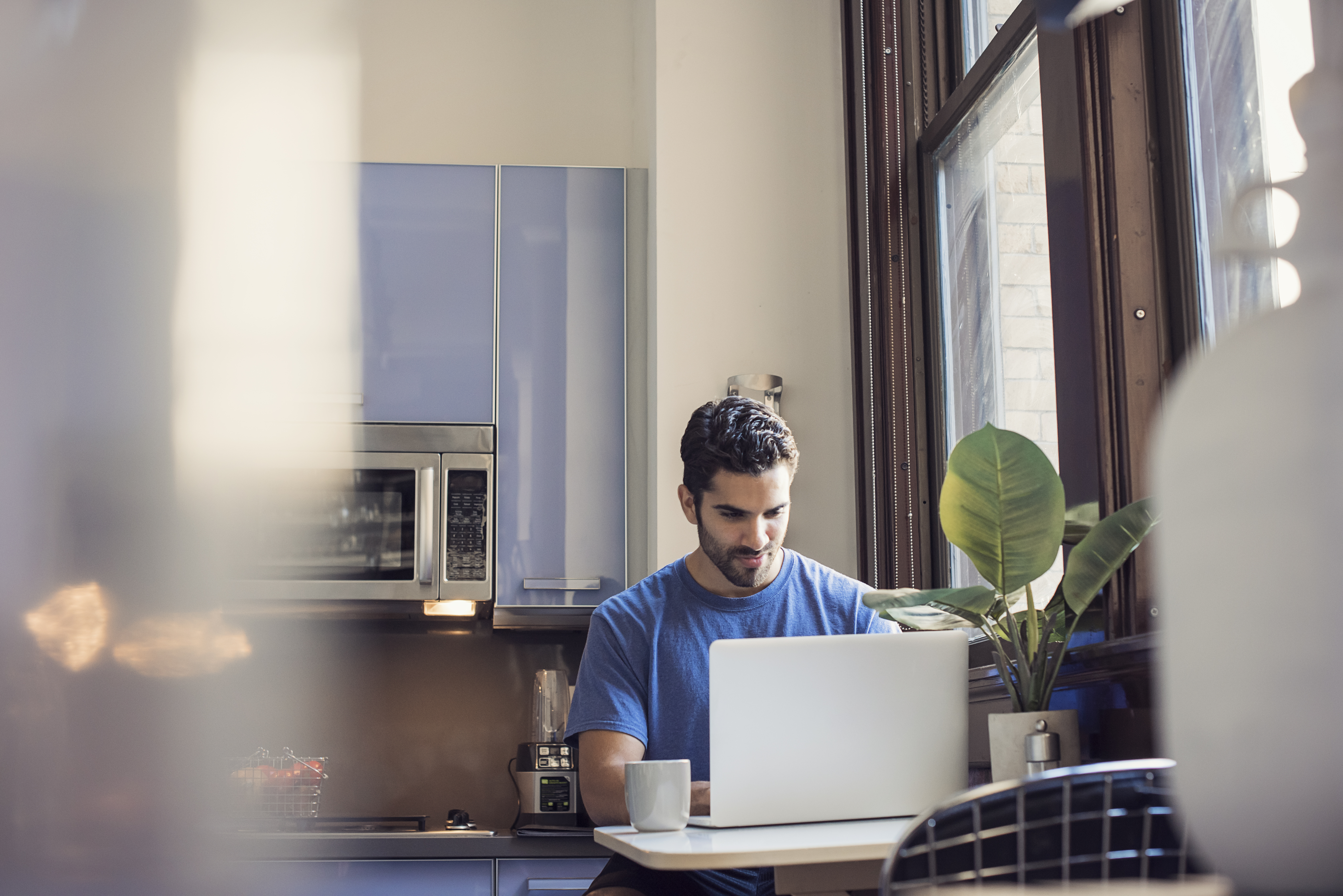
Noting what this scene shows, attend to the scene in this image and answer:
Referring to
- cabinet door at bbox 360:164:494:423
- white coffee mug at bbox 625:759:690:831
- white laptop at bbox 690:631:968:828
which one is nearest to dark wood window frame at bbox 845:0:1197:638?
white laptop at bbox 690:631:968:828

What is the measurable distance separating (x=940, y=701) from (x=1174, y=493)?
40.9 inches

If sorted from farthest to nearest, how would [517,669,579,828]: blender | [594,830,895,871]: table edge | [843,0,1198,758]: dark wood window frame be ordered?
[517,669,579,828]: blender, [843,0,1198,758]: dark wood window frame, [594,830,895,871]: table edge

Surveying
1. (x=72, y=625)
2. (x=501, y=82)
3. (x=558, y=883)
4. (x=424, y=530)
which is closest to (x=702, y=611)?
(x=558, y=883)

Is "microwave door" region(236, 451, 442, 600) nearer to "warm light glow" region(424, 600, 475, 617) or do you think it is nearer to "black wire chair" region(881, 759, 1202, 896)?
"warm light glow" region(424, 600, 475, 617)

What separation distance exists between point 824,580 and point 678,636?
0.92ft

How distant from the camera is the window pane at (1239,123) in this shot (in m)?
1.29

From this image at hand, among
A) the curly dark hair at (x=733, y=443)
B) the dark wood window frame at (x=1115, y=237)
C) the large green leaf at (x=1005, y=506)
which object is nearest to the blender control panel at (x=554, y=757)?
the curly dark hair at (x=733, y=443)

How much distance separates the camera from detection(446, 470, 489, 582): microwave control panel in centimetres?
262

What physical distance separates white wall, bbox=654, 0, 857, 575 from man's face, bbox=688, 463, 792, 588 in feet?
2.13

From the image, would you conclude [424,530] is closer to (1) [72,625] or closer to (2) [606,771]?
(2) [606,771]

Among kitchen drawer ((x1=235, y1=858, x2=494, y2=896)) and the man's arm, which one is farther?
kitchen drawer ((x1=235, y1=858, x2=494, y2=896))

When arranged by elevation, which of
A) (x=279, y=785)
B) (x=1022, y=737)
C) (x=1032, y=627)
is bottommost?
(x=279, y=785)

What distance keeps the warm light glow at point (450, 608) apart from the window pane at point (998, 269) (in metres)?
1.17

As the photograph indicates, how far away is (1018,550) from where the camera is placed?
4.14 ft
